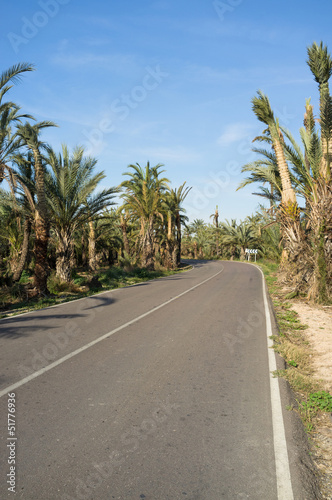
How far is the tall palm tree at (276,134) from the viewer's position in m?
14.8

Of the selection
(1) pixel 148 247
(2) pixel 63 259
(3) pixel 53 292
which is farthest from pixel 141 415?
(1) pixel 148 247

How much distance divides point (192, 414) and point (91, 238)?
24522mm

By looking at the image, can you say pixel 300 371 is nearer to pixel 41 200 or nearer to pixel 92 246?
pixel 41 200

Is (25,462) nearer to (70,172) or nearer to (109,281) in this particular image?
(70,172)

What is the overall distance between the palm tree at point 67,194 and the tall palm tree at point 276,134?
7.64 meters

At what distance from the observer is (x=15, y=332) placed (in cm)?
771

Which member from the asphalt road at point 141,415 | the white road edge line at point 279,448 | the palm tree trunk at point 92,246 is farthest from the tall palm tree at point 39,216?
the palm tree trunk at point 92,246

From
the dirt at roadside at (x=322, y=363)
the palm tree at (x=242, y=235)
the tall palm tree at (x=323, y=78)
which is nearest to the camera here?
the dirt at roadside at (x=322, y=363)

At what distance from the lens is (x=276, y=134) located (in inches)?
589

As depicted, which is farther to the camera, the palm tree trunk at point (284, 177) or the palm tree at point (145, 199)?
the palm tree at point (145, 199)

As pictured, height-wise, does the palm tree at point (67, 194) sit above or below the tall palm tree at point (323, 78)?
below

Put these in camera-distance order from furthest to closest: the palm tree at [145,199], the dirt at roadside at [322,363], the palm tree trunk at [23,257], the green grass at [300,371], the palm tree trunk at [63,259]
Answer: the palm tree at [145,199] → the palm tree trunk at [23,257] → the palm tree trunk at [63,259] → the green grass at [300,371] → the dirt at roadside at [322,363]

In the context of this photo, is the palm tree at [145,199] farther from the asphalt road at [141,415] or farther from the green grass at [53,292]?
the asphalt road at [141,415]

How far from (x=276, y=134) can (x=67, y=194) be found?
30.9 feet
